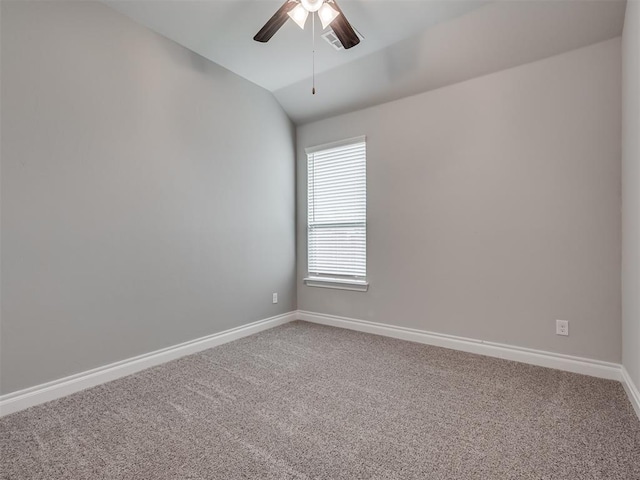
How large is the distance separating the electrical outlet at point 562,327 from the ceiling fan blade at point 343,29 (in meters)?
2.63

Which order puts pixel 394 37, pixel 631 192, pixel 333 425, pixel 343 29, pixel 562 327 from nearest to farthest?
pixel 333 425 < pixel 631 192 < pixel 343 29 < pixel 562 327 < pixel 394 37

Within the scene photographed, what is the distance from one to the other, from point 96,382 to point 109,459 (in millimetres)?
1012

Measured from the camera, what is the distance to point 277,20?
6.75 feet

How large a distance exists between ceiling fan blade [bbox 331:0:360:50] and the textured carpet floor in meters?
2.41

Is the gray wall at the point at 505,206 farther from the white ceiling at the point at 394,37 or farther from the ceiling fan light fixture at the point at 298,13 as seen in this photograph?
the ceiling fan light fixture at the point at 298,13

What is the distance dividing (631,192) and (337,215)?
8.25ft

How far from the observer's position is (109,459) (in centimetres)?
152

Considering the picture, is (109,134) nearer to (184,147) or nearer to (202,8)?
(184,147)

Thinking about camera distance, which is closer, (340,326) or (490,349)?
(490,349)

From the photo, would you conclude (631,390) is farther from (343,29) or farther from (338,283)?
(343,29)

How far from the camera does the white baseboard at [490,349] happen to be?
7.84ft

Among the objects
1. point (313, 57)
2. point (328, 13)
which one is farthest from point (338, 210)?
point (328, 13)

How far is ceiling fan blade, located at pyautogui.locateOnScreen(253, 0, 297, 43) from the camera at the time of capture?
1965 mm

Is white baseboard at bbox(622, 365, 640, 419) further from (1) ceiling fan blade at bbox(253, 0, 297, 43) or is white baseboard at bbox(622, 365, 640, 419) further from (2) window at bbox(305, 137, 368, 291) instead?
(1) ceiling fan blade at bbox(253, 0, 297, 43)
